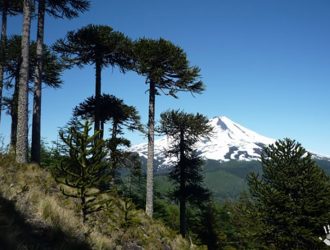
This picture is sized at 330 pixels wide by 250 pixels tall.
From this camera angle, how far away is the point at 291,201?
19016 millimetres

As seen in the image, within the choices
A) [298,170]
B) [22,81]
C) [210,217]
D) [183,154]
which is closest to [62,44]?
[22,81]

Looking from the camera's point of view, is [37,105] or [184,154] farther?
[184,154]

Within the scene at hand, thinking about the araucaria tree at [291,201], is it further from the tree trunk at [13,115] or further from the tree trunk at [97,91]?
the tree trunk at [13,115]

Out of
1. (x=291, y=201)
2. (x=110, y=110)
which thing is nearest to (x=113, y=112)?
(x=110, y=110)

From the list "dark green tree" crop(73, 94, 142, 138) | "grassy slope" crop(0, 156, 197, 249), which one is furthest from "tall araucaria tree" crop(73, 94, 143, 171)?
"grassy slope" crop(0, 156, 197, 249)

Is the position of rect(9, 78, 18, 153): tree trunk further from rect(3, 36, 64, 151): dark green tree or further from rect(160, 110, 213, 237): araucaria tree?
rect(160, 110, 213, 237): araucaria tree

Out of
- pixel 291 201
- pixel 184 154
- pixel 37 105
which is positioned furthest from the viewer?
pixel 184 154

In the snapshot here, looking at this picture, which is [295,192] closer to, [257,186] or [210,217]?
[257,186]

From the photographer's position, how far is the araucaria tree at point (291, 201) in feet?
61.3

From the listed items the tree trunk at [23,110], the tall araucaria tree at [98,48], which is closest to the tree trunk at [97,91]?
the tall araucaria tree at [98,48]

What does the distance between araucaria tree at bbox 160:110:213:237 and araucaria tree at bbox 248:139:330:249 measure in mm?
7977

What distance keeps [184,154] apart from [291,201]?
12.3m

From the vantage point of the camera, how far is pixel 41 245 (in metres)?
6.42

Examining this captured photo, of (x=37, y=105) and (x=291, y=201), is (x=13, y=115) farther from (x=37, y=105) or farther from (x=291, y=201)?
(x=291, y=201)
